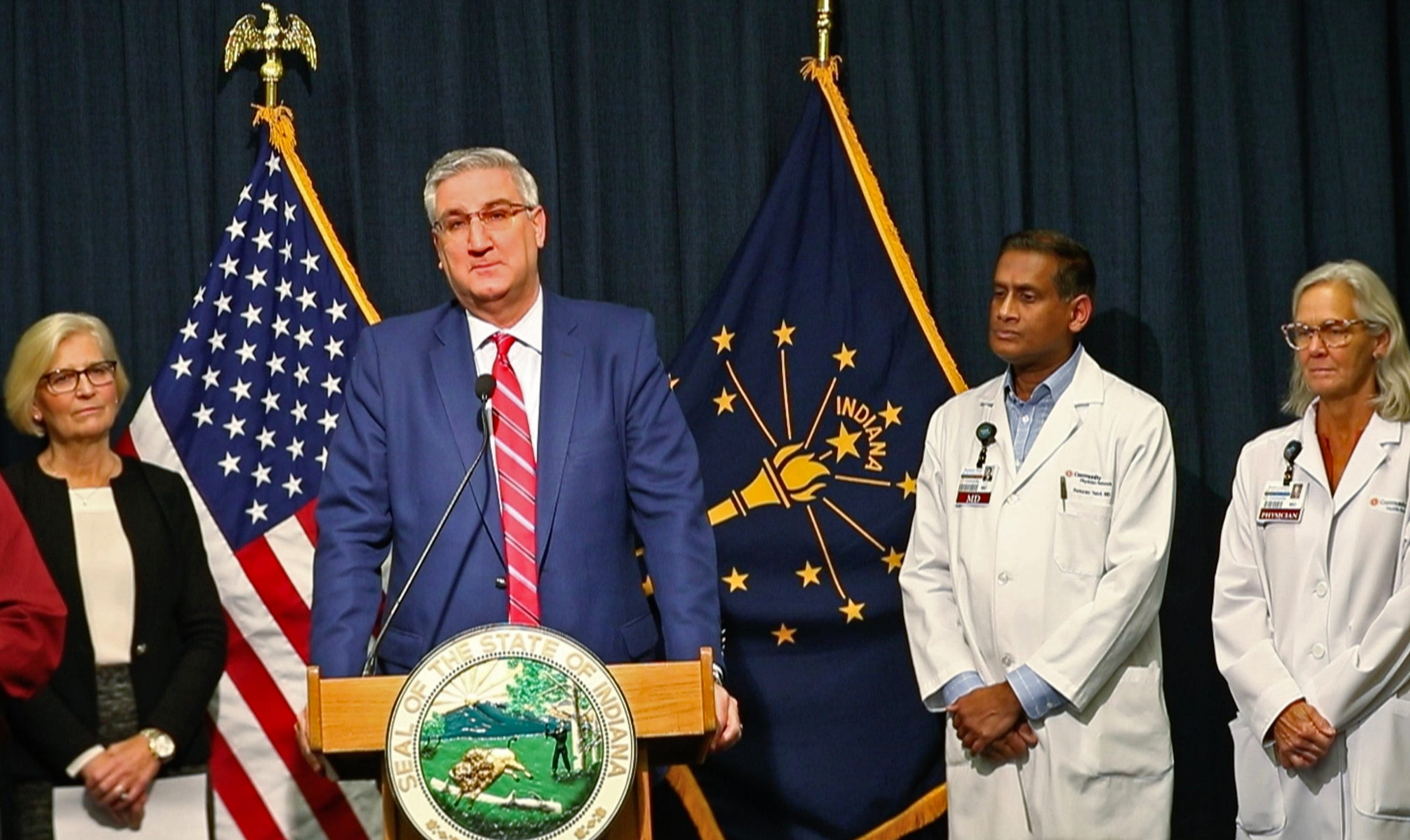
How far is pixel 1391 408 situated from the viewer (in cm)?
404

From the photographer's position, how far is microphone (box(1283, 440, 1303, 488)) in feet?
13.5

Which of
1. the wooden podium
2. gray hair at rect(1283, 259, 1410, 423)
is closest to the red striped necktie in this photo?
the wooden podium

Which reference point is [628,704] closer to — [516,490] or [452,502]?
[452,502]

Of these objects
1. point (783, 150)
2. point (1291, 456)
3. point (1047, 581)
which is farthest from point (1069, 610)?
point (783, 150)

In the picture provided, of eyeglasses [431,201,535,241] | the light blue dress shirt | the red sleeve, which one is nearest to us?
the red sleeve

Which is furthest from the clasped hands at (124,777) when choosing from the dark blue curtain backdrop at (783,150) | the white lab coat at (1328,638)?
the white lab coat at (1328,638)

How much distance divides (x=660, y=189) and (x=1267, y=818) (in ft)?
7.23

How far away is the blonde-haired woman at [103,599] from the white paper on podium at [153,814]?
0.09 feet

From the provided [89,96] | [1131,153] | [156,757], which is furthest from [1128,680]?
[89,96]

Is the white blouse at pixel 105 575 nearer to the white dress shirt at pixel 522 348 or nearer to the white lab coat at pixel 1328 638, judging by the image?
the white dress shirt at pixel 522 348

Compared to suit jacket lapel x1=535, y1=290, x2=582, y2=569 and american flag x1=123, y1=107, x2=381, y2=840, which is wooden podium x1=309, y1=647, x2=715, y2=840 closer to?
suit jacket lapel x1=535, y1=290, x2=582, y2=569

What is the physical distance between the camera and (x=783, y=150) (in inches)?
195

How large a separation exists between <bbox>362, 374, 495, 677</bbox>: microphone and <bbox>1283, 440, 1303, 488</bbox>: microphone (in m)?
1.99

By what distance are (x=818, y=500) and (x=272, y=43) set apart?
181 centimetres
